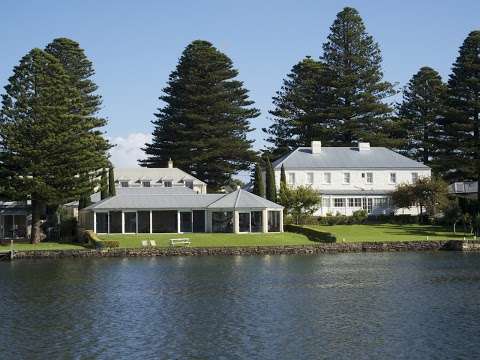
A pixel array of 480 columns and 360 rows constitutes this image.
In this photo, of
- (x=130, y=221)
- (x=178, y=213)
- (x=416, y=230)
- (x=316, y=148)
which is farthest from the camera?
(x=316, y=148)

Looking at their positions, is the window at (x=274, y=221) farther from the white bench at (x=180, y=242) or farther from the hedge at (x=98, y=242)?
the hedge at (x=98, y=242)

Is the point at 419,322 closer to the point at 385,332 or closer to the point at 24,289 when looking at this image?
the point at 385,332

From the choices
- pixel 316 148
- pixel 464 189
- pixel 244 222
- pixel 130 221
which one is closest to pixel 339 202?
pixel 316 148

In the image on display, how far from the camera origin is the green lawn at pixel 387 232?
201 ft

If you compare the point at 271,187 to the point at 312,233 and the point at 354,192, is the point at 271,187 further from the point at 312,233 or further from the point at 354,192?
the point at 354,192

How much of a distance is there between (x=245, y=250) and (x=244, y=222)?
12.8 m

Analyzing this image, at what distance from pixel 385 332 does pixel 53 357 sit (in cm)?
1129

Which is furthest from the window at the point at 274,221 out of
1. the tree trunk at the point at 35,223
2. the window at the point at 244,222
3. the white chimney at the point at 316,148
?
the tree trunk at the point at 35,223

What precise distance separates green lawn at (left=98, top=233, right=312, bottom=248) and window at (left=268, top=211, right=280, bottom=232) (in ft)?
12.9

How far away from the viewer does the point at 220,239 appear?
59781 mm

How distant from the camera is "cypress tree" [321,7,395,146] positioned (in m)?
94.4

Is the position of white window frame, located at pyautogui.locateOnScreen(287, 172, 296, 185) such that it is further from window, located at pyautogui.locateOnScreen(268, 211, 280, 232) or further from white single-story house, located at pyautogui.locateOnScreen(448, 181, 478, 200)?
white single-story house, located at pyautogui.locateOnScreen(448, 181, 478, 200)

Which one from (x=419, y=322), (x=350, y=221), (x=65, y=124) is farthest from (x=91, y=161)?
(x=419, y=322)

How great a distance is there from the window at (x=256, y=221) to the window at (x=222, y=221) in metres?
1.93
